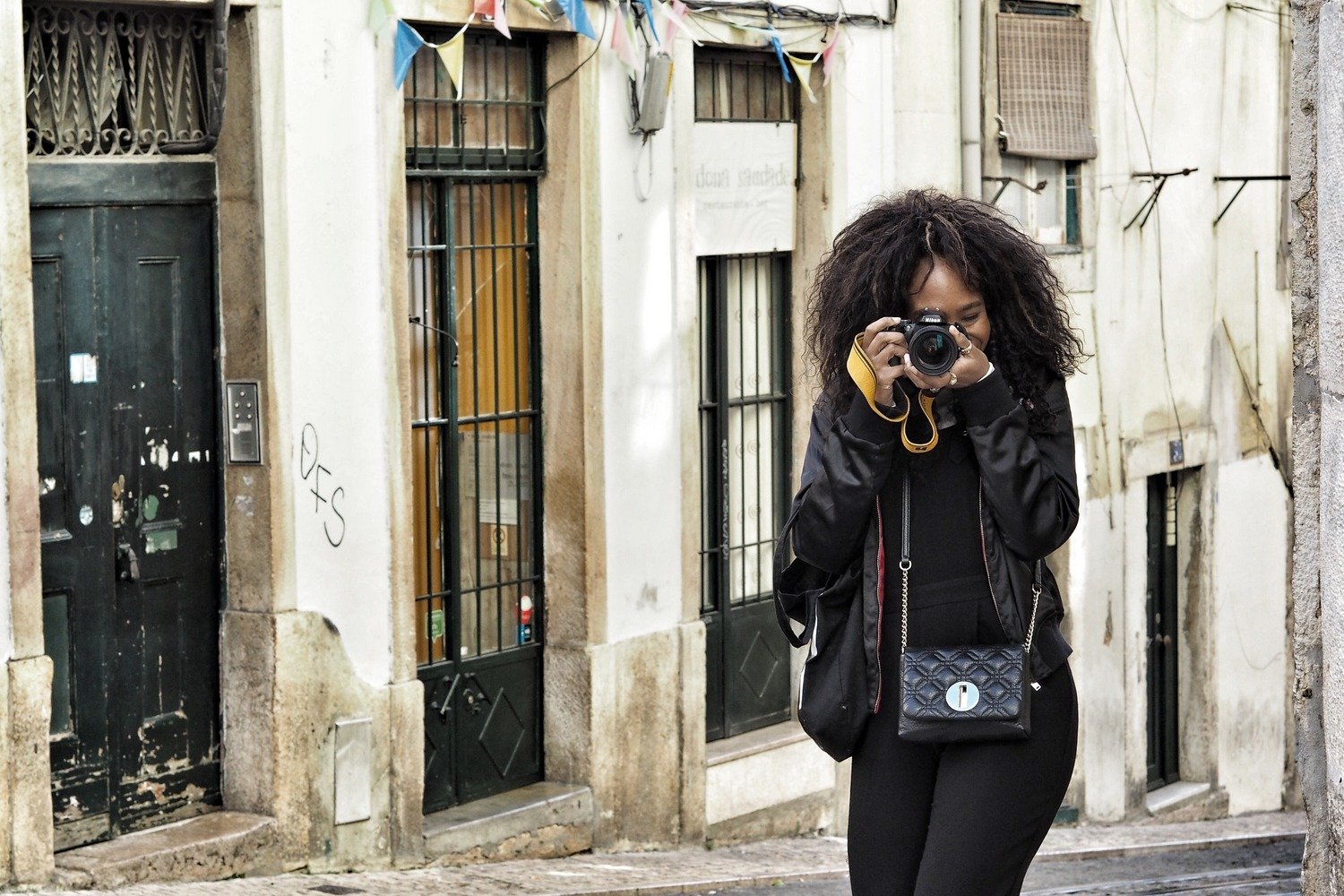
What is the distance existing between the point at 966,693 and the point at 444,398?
15.9 ft

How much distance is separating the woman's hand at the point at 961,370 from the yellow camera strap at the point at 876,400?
43mm

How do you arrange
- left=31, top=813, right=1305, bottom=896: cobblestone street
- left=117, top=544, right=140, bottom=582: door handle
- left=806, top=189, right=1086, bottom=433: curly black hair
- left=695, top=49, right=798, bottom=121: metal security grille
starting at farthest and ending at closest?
1. left=695, top=49, right=798, bottom=121: metal security grille
2. left=117, top=544, right=140, bottom=582: door handle
3. left=31, top=813, right=1305, bottom=896: cobblestone street
4. left=806, top=189, right=1086, bottom=433: curly black hair

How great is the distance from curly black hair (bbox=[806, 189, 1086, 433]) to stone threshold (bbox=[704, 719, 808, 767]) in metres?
5.79

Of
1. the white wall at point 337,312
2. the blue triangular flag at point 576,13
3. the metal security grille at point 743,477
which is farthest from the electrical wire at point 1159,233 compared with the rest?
the white wall at point 337,312

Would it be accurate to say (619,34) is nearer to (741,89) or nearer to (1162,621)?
(741,89)

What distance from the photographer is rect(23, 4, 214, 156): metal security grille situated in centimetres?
689

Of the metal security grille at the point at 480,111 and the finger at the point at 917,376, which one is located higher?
the metal security grille at the point at 480,111

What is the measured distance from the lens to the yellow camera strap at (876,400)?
4.09 m

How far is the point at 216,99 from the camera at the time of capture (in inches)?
282

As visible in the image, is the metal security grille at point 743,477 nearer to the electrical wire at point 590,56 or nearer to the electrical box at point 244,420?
the electrical wire at point 590,56

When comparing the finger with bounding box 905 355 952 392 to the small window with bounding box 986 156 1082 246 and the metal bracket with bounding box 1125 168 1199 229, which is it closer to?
the small window with bounding box 986 156 1082 246

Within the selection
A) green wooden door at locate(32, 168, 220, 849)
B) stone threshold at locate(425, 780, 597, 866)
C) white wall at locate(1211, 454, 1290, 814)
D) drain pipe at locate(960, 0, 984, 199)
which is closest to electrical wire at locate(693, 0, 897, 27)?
drain pipe at locate(960, 0, 984, 199)

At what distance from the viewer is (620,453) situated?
9.27 m

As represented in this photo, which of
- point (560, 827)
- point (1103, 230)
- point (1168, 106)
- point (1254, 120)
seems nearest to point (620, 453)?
point (560, 827)
